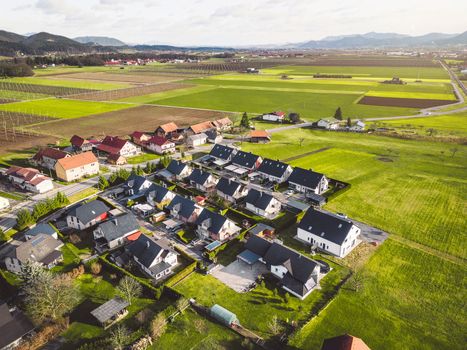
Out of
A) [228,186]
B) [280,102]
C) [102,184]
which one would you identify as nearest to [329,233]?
[228,186]

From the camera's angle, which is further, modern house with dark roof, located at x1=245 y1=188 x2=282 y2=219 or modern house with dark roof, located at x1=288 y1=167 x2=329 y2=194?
modern house with dark roof, located at x1=288 y1=167 x2=329 y2=194

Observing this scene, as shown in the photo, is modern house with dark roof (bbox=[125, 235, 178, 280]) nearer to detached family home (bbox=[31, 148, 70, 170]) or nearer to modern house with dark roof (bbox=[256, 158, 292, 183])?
modern house with dark roof (bbox=[256, 158, 292, 183])

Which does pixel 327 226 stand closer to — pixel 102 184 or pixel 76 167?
pixel 102 184

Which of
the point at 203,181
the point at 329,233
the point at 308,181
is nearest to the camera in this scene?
the point at 329,233

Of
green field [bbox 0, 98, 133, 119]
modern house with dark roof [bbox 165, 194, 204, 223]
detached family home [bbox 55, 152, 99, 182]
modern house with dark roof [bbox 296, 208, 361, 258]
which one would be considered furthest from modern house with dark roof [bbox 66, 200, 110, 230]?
green field [bbox 0, 98, 133, 119]

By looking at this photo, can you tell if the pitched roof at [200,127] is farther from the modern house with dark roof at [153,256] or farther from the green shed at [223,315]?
the green shed at [223,315]

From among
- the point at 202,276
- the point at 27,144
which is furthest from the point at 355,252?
the point at 27,144

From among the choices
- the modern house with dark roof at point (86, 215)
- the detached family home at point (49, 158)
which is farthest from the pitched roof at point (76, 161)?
the modern house with dark roof at point (86, 215)
